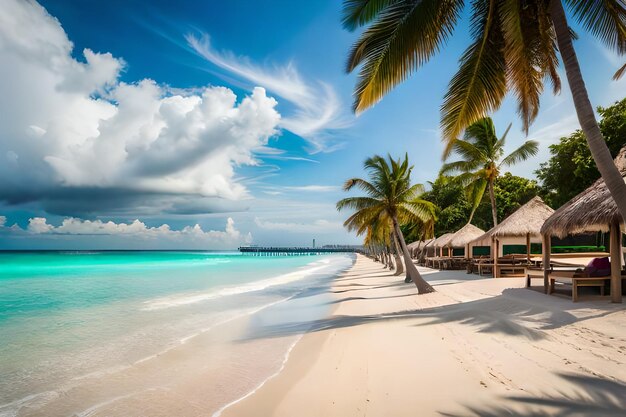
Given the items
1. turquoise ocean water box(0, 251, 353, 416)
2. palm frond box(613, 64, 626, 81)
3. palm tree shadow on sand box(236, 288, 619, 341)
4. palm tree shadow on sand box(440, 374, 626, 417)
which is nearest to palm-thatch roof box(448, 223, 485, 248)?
turquoise ocean water box(0, 251, 353, 416)

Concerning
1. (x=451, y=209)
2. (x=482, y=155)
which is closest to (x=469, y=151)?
(x=482, y=155)

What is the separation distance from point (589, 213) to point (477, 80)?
151 inches

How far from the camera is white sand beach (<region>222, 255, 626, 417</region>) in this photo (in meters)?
3.61

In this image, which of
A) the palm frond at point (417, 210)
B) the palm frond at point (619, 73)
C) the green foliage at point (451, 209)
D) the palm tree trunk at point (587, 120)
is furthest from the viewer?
the green foliage at point (451, 209)

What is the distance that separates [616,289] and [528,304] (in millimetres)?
1566

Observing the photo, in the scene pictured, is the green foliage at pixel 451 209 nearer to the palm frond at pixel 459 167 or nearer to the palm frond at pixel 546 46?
the palm frond at pixel 459 167

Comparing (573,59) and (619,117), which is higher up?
(619,117)

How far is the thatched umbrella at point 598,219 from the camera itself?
716cm

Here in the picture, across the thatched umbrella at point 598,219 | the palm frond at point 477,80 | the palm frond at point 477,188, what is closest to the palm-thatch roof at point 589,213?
the thatched umbrella at point 598,219

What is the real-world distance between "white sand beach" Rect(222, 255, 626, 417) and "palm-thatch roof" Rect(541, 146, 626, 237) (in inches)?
63.4

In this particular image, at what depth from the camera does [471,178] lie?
21.4m

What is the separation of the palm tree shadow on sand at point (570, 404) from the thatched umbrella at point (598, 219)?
4.47m

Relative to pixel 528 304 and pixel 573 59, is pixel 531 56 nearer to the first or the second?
pixel 573 59

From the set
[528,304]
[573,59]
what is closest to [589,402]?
[573,59]
